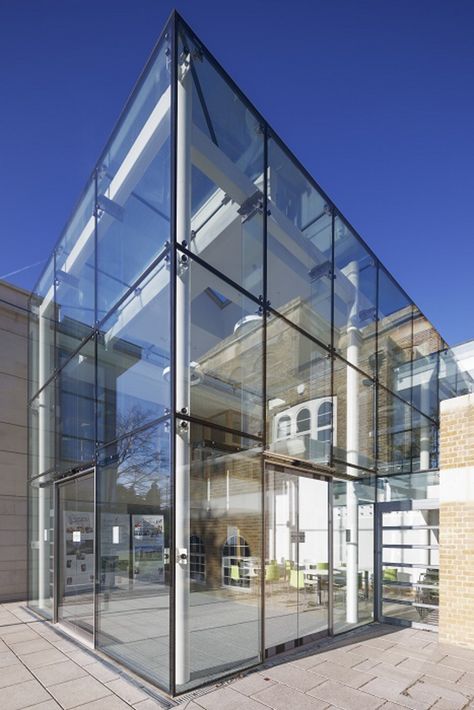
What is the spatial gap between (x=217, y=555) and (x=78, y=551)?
2.79 meters

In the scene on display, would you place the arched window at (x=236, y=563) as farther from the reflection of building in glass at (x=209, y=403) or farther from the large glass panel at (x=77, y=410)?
the large glass panel at (x=77, y=410)

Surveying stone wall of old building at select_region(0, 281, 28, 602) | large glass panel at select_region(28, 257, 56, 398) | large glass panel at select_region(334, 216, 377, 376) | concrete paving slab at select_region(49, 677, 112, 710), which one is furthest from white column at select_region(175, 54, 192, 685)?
stone wall of old building at select_region(0, 281, 28, 602)

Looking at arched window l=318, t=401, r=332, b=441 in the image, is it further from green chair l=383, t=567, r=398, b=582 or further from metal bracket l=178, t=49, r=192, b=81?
metal bracket l=178, t=49, r=192, b=81

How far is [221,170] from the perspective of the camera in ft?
22.1

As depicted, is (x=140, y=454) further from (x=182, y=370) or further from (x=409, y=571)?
(x=409, y=571)

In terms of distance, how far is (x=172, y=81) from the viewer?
5.79 metres

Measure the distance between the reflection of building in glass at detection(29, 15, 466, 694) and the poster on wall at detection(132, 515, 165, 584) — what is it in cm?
3

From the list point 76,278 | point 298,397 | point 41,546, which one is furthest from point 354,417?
point 41,546

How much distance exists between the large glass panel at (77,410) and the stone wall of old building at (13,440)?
2.80 meters

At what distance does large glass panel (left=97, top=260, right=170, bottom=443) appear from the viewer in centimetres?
580

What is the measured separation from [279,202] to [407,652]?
6821 millimetres

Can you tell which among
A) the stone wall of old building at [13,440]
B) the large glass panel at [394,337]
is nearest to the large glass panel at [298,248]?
the large glass panel at [394,337]

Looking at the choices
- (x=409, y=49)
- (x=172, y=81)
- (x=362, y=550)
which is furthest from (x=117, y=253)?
(x=362, y=550)

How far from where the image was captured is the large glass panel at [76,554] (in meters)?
7.30
